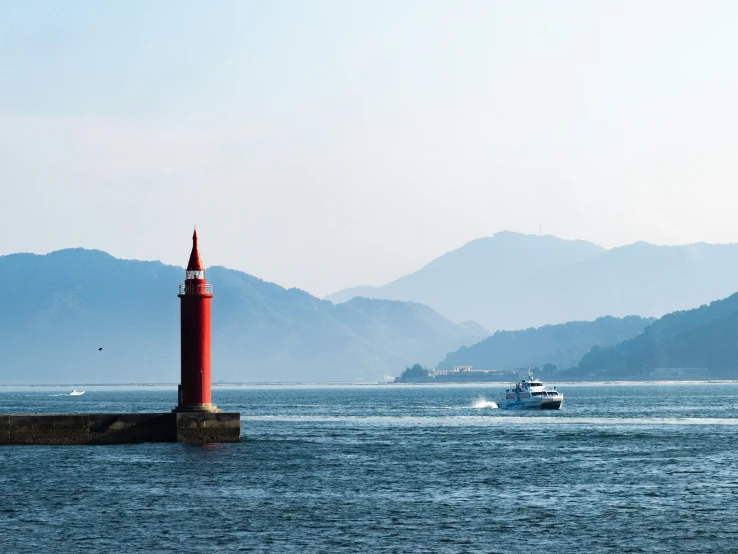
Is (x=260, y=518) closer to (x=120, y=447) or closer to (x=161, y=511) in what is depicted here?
(x=161, y=511)

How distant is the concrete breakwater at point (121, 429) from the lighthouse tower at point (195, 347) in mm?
883

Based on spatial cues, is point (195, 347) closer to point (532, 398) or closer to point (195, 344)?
point (195, 344)

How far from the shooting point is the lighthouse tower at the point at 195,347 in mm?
78938

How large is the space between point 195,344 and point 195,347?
0.18 metres

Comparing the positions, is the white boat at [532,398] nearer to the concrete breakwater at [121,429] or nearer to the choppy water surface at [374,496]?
the choppy water surface at [374,496]

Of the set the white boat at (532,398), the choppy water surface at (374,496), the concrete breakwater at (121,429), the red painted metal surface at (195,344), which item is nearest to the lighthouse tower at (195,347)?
the red painted metal surface at (195,344)

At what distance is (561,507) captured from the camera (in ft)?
181

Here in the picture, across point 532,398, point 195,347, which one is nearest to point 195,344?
point 195,347

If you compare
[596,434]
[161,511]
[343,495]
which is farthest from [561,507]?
[596,434]

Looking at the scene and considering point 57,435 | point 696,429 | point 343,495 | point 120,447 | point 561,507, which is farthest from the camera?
point 696,429

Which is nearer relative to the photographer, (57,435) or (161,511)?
(161,511)

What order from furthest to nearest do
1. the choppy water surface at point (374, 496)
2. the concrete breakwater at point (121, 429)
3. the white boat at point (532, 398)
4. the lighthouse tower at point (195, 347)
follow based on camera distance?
the white boat at point (532, 398)
the concrete breakwater at point (121, 429)
the lighthouse tower at point (195, 347)
the choppy water surface at point (374, 496)

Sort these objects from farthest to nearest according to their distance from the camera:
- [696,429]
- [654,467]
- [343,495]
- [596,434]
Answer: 1. [696,429]
2. [596,434]
3. [654,467]
4. [343,495]

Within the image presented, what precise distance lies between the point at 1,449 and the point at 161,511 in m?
33.8
